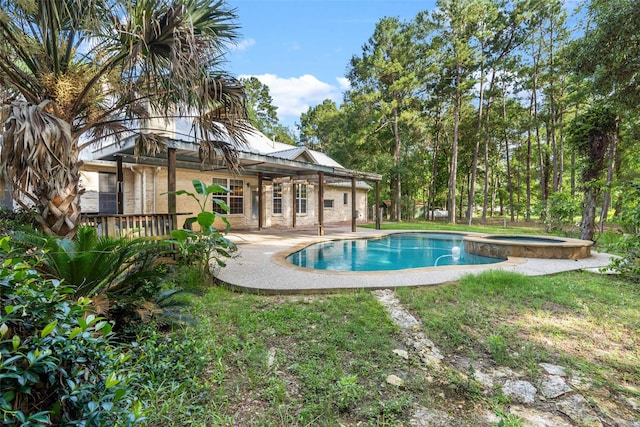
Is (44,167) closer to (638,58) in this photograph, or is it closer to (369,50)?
(638,58)

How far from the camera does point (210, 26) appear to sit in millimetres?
5113

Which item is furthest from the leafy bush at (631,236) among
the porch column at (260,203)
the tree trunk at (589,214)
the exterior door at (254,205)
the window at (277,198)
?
the window at (277,198)

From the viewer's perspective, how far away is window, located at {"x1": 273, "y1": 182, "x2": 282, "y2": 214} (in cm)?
1664

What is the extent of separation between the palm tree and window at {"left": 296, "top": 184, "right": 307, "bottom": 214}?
12.7 m

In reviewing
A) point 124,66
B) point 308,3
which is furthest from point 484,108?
point 124,66

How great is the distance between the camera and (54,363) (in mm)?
1263

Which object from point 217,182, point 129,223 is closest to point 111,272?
point 129,223

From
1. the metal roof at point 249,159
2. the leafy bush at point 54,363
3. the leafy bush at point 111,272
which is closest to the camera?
the leafy bush at point 54,363

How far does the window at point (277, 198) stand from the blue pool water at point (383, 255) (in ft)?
18.6

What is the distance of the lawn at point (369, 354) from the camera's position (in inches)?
88.4

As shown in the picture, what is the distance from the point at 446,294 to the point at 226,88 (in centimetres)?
536

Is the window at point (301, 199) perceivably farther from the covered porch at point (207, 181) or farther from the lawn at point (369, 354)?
the lawn at point (369, 354)

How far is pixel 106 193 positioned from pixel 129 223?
6207 millimetres

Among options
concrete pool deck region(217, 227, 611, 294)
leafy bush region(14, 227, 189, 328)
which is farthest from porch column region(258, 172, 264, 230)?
leafy bush region(14, 227, 189, 328)
